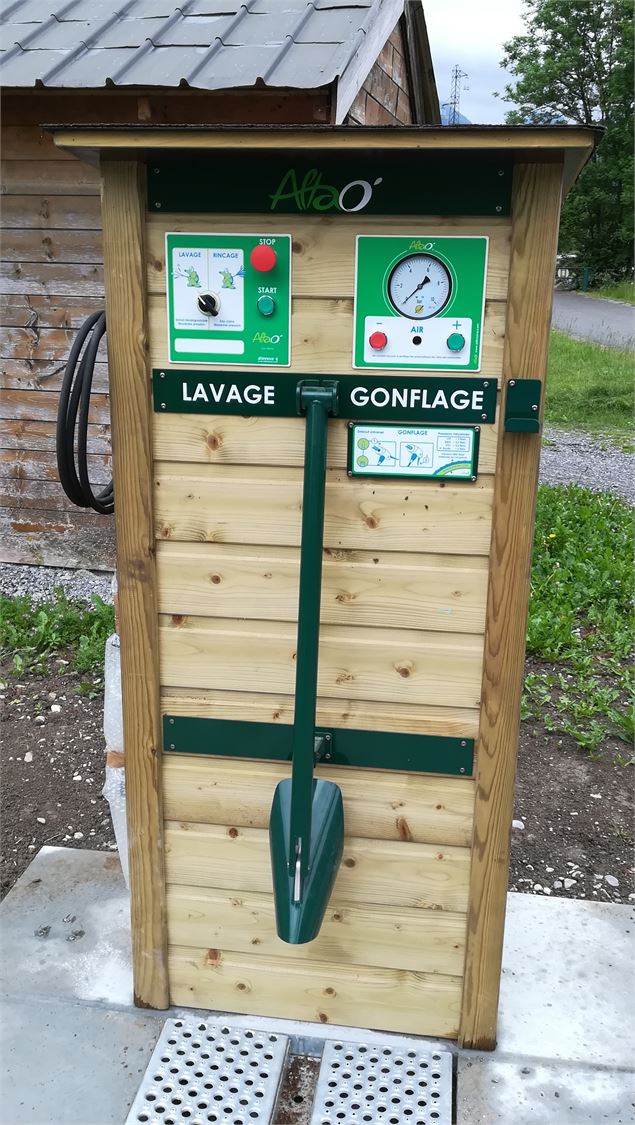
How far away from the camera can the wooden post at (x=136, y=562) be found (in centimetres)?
191

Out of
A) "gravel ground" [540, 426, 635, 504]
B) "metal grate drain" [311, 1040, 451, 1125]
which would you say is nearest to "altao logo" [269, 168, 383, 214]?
"metal grate drain" [311, 1040, 451, 1125]

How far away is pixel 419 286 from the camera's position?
72.8 inches

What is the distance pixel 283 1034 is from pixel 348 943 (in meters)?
0.29

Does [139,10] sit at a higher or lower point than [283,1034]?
higher

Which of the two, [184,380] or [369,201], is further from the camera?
[184,380]

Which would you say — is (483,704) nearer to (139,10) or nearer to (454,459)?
(454,459)

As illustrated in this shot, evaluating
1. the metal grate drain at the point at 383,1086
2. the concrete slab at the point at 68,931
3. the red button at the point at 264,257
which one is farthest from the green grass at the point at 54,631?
the red button at the point at 264,257

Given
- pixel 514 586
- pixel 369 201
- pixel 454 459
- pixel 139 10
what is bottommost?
pixel 514 586

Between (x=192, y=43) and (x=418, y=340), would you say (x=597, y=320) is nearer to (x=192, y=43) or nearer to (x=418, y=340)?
(x=192, y=43)

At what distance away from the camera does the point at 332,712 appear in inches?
82.9

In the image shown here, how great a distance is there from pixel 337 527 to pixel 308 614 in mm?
208

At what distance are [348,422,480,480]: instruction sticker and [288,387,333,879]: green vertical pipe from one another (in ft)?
0.32

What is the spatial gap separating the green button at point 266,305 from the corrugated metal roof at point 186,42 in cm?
206

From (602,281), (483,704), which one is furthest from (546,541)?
(602,281)
